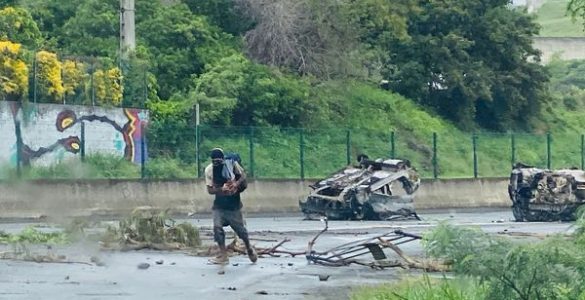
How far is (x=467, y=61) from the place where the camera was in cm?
5334

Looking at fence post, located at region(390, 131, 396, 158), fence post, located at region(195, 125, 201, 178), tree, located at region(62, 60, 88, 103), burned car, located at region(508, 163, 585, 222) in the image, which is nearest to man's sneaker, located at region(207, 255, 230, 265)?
burned car, located at region(508, 163, 585, 222)

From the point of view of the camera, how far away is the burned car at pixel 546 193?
3306 cm

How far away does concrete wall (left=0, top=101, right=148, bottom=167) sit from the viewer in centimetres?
3422

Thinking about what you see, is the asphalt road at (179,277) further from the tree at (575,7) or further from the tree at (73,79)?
the tree at (73,79)

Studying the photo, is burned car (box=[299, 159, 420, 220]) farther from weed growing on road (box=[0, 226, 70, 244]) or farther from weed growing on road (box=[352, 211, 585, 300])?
weed growing on road (box=[352, 211, 585, 300])

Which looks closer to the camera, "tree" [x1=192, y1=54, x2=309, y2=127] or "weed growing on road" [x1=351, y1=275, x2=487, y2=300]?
"weed growing on road" [x1=351, y1=275, x2=487, y2=300]

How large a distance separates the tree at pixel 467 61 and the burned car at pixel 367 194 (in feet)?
64.3

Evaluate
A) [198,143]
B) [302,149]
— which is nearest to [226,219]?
[198,143]

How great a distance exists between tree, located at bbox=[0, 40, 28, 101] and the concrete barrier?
452 centimetres

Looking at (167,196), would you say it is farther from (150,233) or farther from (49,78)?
(150,233)

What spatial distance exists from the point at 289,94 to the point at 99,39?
6.27 m

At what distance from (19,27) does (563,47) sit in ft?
206

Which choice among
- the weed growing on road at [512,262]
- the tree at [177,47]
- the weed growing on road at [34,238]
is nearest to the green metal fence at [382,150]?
the tree at [177,47]

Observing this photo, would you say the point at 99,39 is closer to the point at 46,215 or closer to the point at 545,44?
the point at 46,215
